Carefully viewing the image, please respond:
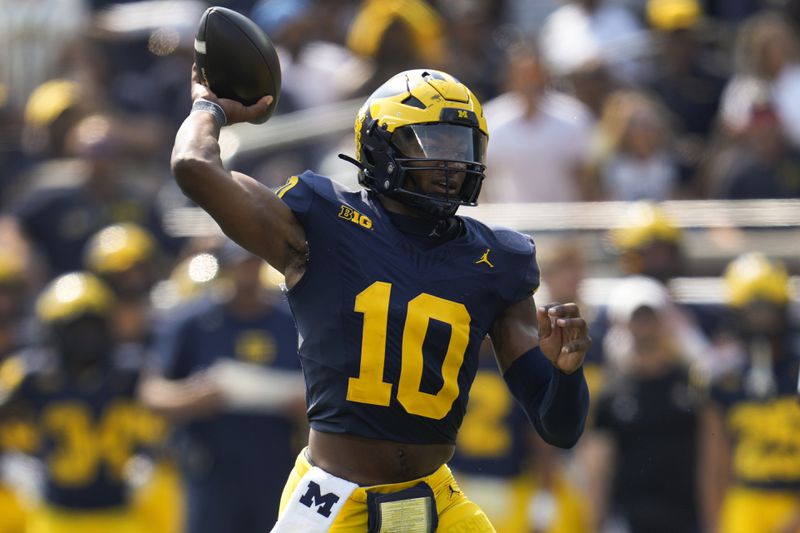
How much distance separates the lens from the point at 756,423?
8375 mm

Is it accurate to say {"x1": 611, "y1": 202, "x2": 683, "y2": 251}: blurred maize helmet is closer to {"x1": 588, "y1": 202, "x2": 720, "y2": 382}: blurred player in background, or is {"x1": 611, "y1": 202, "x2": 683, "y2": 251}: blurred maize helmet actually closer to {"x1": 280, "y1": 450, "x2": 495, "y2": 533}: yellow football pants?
{"x1": 588, "y1": 202, "x2": 720, "y2": 382}: blurred player in background

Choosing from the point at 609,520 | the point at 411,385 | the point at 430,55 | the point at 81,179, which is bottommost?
the point at 609,520

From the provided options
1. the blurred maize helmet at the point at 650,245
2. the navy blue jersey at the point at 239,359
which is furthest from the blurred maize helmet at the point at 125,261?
the blurred maize helmet at the point at 650,245

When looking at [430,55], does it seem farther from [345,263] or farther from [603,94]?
[345,263]

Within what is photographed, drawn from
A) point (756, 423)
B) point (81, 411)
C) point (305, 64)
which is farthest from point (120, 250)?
point (756, 423)

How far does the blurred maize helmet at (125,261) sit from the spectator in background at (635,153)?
2.78m

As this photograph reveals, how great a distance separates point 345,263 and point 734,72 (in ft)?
23.0

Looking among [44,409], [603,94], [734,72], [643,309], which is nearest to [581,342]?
[643,309]

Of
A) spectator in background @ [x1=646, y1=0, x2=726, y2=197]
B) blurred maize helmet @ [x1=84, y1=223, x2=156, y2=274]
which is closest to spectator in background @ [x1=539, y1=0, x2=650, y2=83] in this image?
spectator in background @ [x1=646, y1=0, x2=726, y2=197]

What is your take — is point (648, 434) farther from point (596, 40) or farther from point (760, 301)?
point (596, 40)

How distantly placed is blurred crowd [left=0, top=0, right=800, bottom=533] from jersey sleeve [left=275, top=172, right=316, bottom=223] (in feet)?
12.7

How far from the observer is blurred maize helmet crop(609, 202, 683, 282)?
889 centimetres

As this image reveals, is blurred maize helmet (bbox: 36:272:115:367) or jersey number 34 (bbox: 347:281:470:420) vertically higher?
jersey number 34 (bbox: 347:281:470:420)

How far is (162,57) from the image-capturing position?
1215 centimetres
